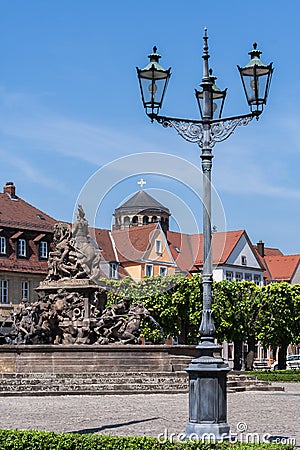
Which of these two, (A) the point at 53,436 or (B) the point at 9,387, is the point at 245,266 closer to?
(B) the point at 9,387

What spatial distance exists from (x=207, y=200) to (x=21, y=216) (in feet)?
201

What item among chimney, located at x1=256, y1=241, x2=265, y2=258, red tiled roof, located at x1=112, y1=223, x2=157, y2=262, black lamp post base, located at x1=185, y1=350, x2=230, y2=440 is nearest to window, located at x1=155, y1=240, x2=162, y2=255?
red tiled roof, located at x1=112, y1=223, x2=157, y2=262

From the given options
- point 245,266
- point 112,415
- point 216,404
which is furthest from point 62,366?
point 245,266

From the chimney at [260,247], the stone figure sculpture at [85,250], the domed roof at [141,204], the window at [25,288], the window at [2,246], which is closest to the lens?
the domed roof at [141,204]

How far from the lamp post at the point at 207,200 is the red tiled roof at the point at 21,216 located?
57.1 m

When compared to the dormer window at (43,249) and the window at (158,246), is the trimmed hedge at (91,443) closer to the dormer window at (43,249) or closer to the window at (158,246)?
the window at (158,246)

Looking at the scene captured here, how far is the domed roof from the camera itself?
2700 centimetres

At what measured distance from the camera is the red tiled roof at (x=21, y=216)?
73125mm

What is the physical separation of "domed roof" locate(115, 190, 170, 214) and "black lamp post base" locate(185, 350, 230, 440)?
1109 cm

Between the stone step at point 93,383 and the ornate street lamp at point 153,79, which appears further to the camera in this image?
the stone step at point 93,383

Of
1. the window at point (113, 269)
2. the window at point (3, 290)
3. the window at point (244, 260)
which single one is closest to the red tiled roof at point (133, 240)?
the window at point (113, 269)

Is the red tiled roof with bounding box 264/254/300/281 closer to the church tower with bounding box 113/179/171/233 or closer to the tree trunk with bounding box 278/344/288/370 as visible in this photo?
the tree trunk with bounding box 278/344/288/370

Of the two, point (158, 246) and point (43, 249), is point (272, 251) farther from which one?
point (158, 246)

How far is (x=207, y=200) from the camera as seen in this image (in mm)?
15203
